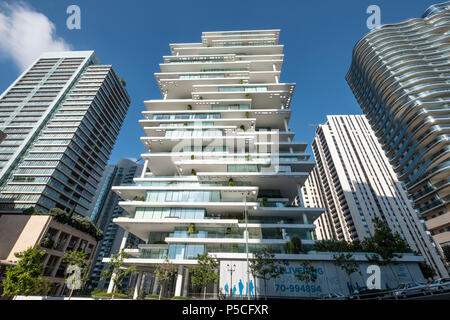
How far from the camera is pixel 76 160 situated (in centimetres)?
6962

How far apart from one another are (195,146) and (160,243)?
18.5 meters

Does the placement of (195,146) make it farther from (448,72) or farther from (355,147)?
(355,147)

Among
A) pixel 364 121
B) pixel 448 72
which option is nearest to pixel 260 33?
pixel 448 72

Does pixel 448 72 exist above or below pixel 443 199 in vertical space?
above

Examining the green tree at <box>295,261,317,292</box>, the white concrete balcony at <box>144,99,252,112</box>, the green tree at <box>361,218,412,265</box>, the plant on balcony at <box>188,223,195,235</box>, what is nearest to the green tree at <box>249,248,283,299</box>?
the green tree at <box>295,261,317,292</box>

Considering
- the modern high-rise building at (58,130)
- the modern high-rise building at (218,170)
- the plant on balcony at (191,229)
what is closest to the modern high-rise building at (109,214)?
the modern high-rise building at (58,130)

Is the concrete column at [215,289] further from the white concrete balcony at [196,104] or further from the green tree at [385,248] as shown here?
the white concrete balcony at [196,104]

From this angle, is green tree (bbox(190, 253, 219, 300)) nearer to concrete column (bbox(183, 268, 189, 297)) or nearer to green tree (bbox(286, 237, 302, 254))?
concrete column (bbox(183, 268, 189, 297))

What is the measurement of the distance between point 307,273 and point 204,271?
42.4ft

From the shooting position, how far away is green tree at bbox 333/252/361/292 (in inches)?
1012

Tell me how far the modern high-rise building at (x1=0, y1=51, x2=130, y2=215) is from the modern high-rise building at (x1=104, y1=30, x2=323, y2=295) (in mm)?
38210

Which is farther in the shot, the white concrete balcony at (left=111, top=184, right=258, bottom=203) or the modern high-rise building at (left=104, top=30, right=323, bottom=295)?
the white concrete balcony at (left=111, top=184, right=258, bottom=203)

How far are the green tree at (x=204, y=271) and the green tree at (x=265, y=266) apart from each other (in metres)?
4.73

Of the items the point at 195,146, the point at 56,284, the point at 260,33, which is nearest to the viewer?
the point at 195,146
